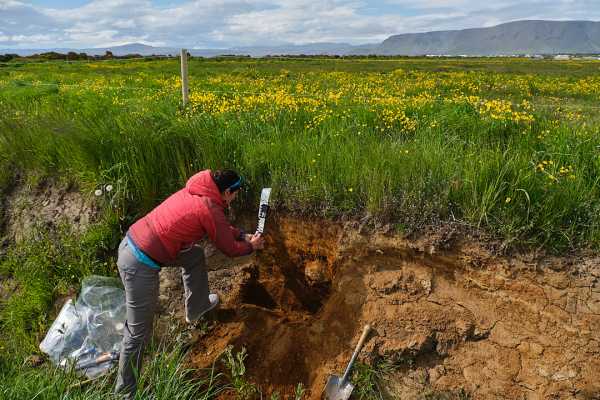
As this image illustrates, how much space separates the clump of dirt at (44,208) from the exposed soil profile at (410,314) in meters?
1.16

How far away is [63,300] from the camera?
3.96 meters

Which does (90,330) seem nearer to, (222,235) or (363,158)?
(222,235)

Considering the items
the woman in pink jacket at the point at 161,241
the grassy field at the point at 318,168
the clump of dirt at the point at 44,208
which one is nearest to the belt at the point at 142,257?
the woman in pink jacket at the point at 161,241

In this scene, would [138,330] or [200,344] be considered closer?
[138,330]

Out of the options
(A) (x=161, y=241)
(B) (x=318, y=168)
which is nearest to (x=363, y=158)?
(B) (x=318, y=168)

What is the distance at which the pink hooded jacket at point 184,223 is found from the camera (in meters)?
2.89

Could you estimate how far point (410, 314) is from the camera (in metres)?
3.33

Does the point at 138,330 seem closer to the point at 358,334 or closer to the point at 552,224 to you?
the point at 358,334

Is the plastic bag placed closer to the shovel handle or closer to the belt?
the belt

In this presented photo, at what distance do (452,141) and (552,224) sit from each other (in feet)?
4.29

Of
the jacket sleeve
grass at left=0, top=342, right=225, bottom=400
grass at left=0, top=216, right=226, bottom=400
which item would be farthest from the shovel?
the jacket sleeve

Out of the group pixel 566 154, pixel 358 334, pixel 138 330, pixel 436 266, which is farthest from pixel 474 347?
pixel 138 330

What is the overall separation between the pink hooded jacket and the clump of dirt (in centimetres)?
158

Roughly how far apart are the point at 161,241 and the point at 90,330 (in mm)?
1235
